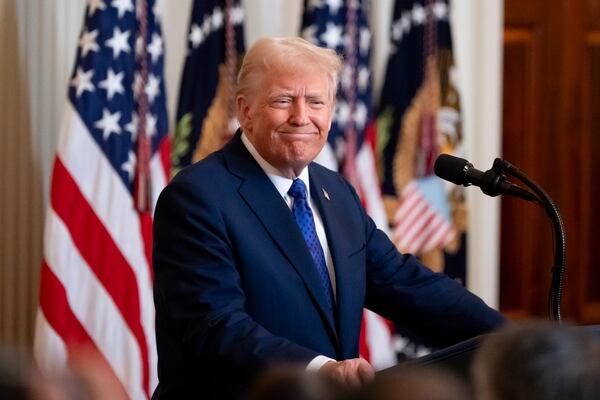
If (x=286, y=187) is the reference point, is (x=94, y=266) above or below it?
below

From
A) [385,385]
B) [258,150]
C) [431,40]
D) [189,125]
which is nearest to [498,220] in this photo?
[431,40]

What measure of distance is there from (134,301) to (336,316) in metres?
1.79

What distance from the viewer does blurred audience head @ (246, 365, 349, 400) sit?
0.92 meters

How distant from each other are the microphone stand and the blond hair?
0.51 m

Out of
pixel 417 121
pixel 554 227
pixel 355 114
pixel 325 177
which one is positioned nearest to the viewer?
pixel 554 227

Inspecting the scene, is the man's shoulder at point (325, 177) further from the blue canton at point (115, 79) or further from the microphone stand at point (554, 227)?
the blue canton at point (115, 79)

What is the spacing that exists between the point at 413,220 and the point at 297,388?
3853mm

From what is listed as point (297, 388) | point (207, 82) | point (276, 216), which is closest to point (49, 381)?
point (297, 388)

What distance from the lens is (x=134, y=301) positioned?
13.8 ft

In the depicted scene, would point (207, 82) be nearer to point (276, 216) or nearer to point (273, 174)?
point (273, 174)

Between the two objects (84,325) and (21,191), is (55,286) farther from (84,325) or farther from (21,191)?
(21,191)

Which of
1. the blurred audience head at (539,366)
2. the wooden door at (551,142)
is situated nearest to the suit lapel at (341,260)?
the blurred audience head at (539,366)

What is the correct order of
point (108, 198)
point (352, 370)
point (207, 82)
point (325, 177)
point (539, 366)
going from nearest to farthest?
1. point (539, 366)
2. point (352, 370)
3. point (325, 177)
4. point (108, 198)
5. point (207, 82)

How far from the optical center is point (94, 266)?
4121 mm
